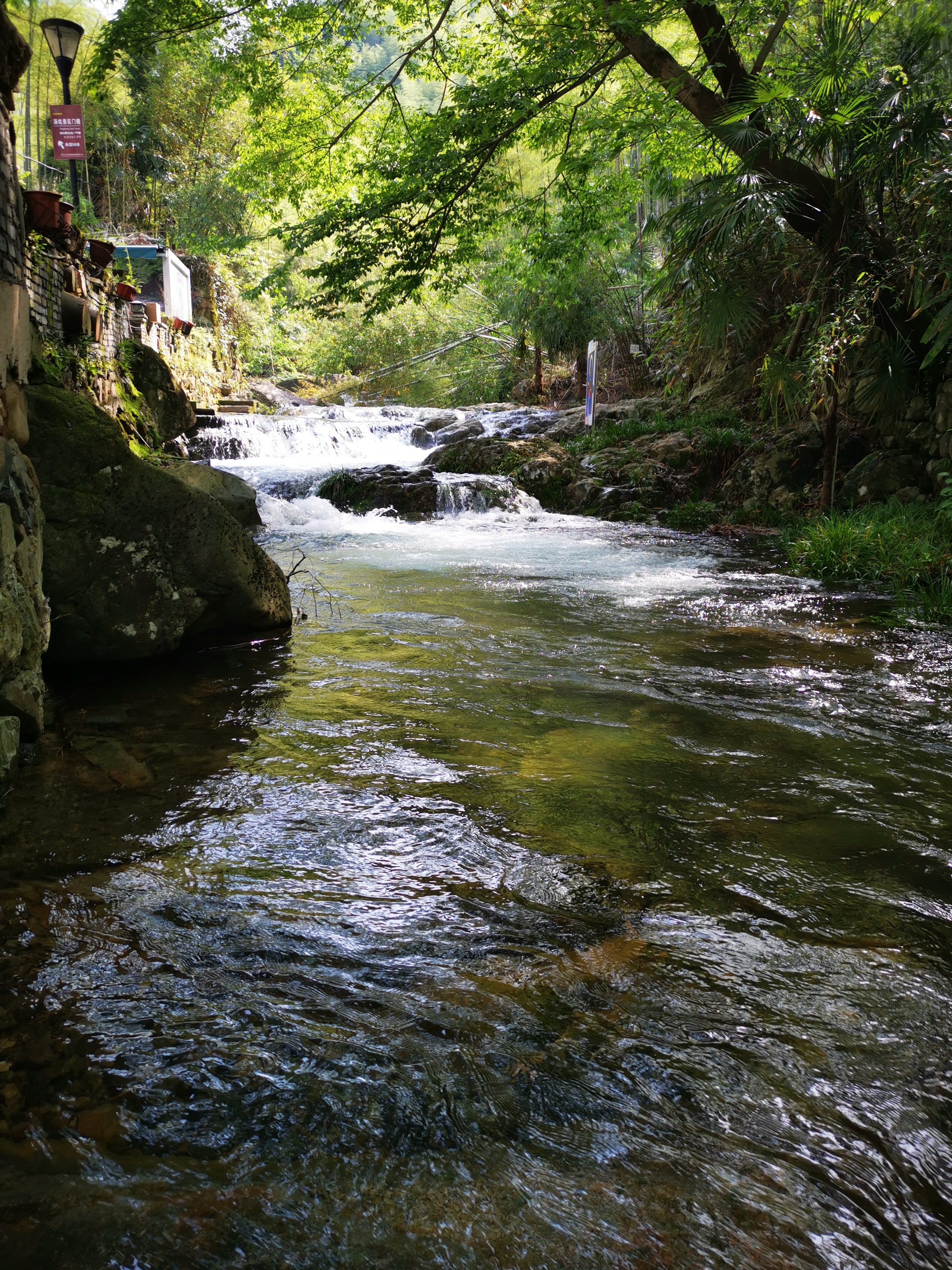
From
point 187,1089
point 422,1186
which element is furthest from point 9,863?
point 422,1186

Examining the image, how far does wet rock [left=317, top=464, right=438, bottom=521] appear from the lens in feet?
42.1

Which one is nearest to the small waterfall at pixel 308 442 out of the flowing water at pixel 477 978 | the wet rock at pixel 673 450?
the wet rock at pixel 673 450

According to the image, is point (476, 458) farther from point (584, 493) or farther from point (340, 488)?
point (340, 488)

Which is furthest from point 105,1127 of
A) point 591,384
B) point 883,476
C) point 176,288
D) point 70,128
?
point 176,288

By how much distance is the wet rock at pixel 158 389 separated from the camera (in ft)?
37.9

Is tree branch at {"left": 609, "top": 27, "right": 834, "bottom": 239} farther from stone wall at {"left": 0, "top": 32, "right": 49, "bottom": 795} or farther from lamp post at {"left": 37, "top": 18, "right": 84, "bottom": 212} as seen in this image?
stone wall at {"left": 0, "top": 32, "right": 49, "bottom": 795}

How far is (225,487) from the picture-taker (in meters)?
5.96

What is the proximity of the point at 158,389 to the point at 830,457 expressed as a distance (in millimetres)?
10100

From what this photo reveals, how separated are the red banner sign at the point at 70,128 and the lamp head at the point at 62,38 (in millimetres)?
428

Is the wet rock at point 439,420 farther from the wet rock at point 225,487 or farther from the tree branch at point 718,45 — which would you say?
the wet rock at point 225,487

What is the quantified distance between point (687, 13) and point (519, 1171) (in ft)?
35.6

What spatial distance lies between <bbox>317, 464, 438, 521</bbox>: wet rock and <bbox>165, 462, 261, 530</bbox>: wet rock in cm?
651

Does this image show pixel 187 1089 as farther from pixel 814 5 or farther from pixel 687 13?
pixel 814 5

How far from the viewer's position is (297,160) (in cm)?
1023
